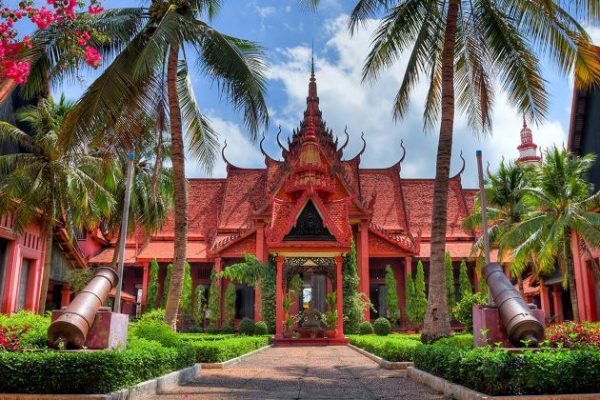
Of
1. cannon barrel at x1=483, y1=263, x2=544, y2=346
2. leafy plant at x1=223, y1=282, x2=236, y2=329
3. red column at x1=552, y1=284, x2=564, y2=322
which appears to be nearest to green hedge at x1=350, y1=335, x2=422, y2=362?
cannon barrel at x1=483, y1=263, x2=544, y2=346

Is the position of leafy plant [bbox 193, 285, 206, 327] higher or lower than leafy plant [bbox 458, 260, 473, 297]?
lower

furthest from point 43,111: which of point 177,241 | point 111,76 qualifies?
point 177,241

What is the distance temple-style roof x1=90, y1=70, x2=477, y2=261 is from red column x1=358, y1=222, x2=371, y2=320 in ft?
1.90

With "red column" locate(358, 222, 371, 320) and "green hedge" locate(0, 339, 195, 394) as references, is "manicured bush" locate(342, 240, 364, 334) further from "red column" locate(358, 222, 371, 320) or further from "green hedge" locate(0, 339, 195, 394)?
"green hedge" locate(0, 339, 195, 394)

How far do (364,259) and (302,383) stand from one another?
713 inches

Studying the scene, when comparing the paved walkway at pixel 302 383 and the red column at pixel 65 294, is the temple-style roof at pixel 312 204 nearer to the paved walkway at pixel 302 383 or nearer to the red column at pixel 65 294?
the red column at pixel 65 294

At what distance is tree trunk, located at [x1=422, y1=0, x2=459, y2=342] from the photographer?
10453 mm

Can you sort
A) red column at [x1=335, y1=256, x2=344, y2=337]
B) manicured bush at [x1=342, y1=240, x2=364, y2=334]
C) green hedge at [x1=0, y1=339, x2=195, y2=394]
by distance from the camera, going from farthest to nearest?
manicured bush at [x1=342, y1=240, x2=364, y2=334] → red column at [x1=335, y1=256, x2=344, y2=337] → green hedge at [x1=0, y1=339, x2=195, y2=394]

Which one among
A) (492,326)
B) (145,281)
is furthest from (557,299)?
(492,326)

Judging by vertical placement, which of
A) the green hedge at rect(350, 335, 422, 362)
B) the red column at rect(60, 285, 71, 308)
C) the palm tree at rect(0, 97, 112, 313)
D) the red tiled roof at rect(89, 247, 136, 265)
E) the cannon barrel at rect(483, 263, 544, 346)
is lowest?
the green hedge at rect(350, 335, 422, 362)

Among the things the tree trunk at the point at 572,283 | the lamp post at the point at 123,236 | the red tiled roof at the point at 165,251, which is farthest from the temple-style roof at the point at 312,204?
the lamp post at the point at 123,236

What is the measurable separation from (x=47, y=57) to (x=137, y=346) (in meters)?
6.40

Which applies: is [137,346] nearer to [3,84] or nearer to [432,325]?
[432,325]

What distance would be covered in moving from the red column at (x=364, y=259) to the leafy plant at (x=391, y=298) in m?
1.28
